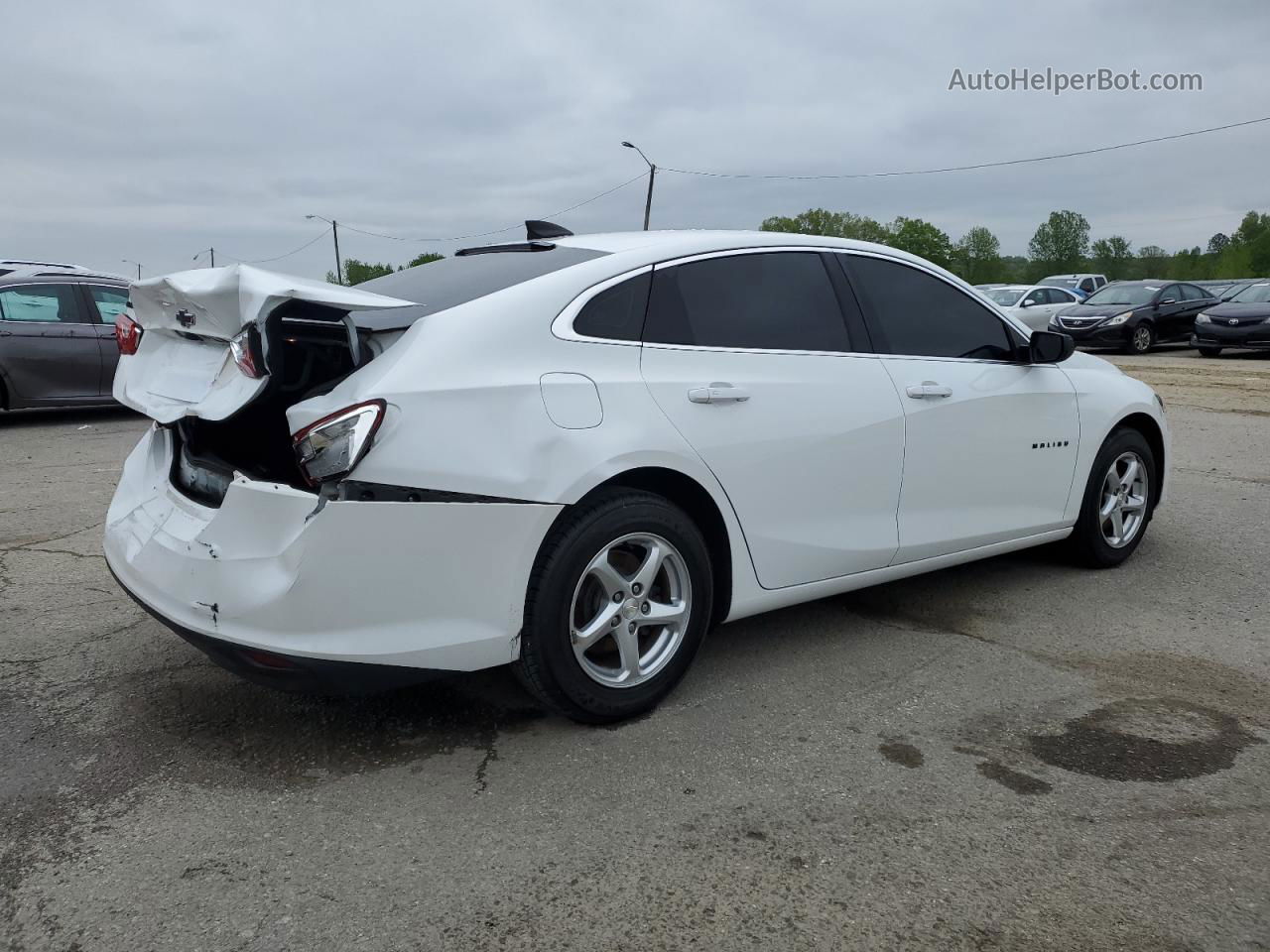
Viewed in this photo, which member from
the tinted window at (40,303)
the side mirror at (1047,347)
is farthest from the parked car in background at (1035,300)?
the side mirror at (1047,347)

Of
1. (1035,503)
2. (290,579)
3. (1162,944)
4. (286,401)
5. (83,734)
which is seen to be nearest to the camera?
(1162,944)

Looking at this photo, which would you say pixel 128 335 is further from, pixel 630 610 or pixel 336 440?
pixel 630 610

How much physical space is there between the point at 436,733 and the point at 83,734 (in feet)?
3.62

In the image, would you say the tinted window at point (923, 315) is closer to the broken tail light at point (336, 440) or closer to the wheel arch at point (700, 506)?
the wheel arch at point (700, 506)

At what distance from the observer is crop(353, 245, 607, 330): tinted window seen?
3.17m

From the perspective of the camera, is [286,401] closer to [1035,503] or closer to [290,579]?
[290,579]

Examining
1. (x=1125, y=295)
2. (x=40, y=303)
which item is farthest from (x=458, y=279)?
(x=1125, y=295)

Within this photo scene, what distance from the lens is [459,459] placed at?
2932mm

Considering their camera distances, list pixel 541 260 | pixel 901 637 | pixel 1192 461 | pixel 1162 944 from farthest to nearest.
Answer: pixel 1192 461, pixel 901 637, pixel 541 260, pixel 1162 944

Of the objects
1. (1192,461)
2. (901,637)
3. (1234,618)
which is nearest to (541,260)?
(901,637)

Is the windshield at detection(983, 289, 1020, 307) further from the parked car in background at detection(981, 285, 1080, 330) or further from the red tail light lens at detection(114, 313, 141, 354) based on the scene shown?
the red tail light lens at detection(114, 313, 141, 354)

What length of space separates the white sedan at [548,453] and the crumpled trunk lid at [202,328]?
0.01 meters

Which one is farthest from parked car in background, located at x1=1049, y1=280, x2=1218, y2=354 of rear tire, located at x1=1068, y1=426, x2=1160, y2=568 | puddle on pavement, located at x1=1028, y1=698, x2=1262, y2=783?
puddle on pavement, located at x1=1028, y1=698, x2=1262, y2=783

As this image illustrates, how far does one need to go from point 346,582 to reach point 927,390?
2.42 m
